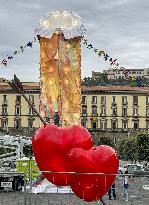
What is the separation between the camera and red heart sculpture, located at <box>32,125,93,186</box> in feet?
35.6

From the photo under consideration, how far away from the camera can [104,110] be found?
362 ft

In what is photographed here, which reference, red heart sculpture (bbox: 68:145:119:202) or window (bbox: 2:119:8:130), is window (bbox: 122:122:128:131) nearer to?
window (bbox: 2:119:8:130)

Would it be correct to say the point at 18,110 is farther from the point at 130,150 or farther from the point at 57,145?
the point at 57,145

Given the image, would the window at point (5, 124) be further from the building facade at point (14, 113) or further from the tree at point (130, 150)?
the tree at point (130, 150)

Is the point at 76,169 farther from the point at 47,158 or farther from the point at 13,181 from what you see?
the point at 13,181

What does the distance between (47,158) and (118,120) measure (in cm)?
9939

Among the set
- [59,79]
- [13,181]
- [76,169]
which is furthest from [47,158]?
[59,79]

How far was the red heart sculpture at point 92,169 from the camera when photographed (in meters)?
10.7

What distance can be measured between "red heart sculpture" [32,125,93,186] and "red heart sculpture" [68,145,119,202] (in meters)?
0.15

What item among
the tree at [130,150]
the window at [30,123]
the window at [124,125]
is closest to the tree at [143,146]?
the tree at [130,150]

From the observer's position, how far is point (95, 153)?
35.5 feet

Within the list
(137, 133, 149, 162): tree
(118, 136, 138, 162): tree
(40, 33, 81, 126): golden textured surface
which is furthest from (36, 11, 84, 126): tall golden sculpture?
(118, 136, 138, 162): tree

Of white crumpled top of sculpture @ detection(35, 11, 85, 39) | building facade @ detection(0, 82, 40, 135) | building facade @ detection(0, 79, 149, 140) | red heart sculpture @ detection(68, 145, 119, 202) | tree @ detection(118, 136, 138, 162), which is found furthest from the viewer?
building facade @ detection(0, 79, 149, 140)

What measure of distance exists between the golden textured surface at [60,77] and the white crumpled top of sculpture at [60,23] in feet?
1.41
